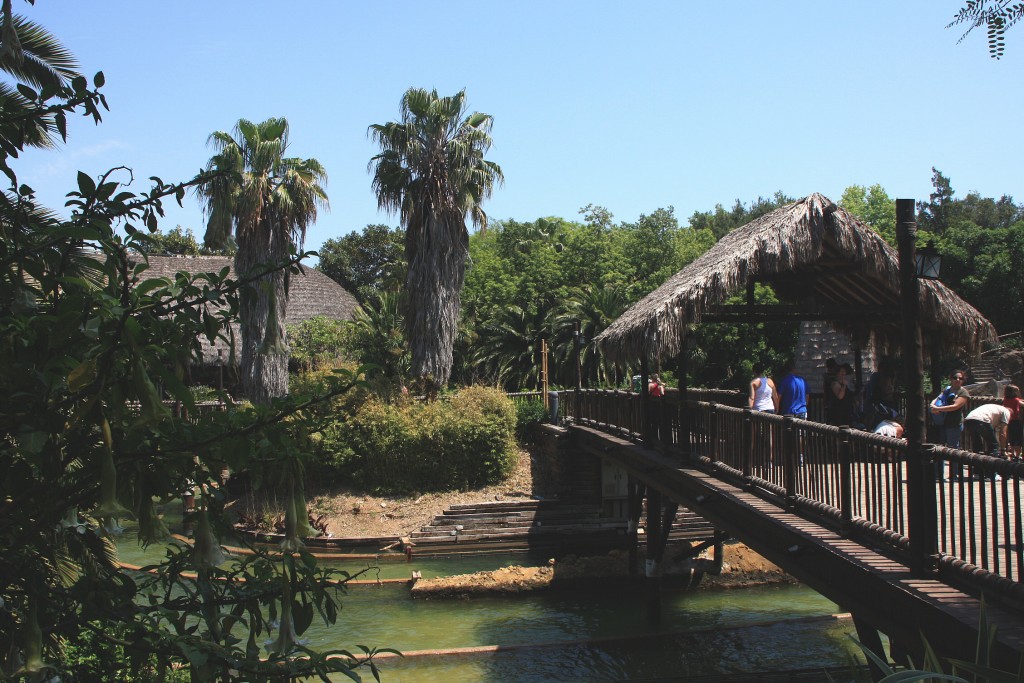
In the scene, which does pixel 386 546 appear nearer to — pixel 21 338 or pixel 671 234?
pixel 21 338

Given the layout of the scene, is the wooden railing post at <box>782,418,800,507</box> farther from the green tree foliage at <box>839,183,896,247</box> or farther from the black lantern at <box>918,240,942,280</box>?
the green tree foliage at <box>839,183,896,247</box>

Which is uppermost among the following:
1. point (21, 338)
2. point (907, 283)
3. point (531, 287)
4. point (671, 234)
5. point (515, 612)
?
point (671, 234)

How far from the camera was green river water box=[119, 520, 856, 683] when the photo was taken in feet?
39.0

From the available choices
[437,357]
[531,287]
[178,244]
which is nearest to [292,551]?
[437,357]

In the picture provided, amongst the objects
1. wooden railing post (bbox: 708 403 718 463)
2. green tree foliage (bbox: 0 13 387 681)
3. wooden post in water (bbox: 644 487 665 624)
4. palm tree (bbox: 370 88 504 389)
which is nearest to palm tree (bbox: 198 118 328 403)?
palm tree (bbox: 370 88 504 389)

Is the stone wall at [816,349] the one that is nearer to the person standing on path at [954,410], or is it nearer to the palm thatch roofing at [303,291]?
the person standing on path at [954,410]

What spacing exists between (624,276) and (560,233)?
8.92 m

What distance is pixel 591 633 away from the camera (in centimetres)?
1405

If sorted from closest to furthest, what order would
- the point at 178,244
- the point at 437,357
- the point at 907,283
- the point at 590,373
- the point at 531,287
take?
the point at 907,283, the point at 437,357, the point at 590,373, the point at 531,287, the point at 178,244

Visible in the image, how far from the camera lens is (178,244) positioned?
50.2m

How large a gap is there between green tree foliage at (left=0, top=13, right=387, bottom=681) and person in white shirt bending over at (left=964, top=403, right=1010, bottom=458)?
30.5 ft

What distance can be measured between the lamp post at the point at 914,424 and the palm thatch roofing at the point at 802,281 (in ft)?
14.7

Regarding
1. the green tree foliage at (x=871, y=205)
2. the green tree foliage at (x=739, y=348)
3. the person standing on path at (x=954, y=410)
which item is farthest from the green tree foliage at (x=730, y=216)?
the person standing on path at (x=954, y=410)

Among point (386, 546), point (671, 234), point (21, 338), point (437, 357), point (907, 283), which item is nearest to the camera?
point (21, 338)
